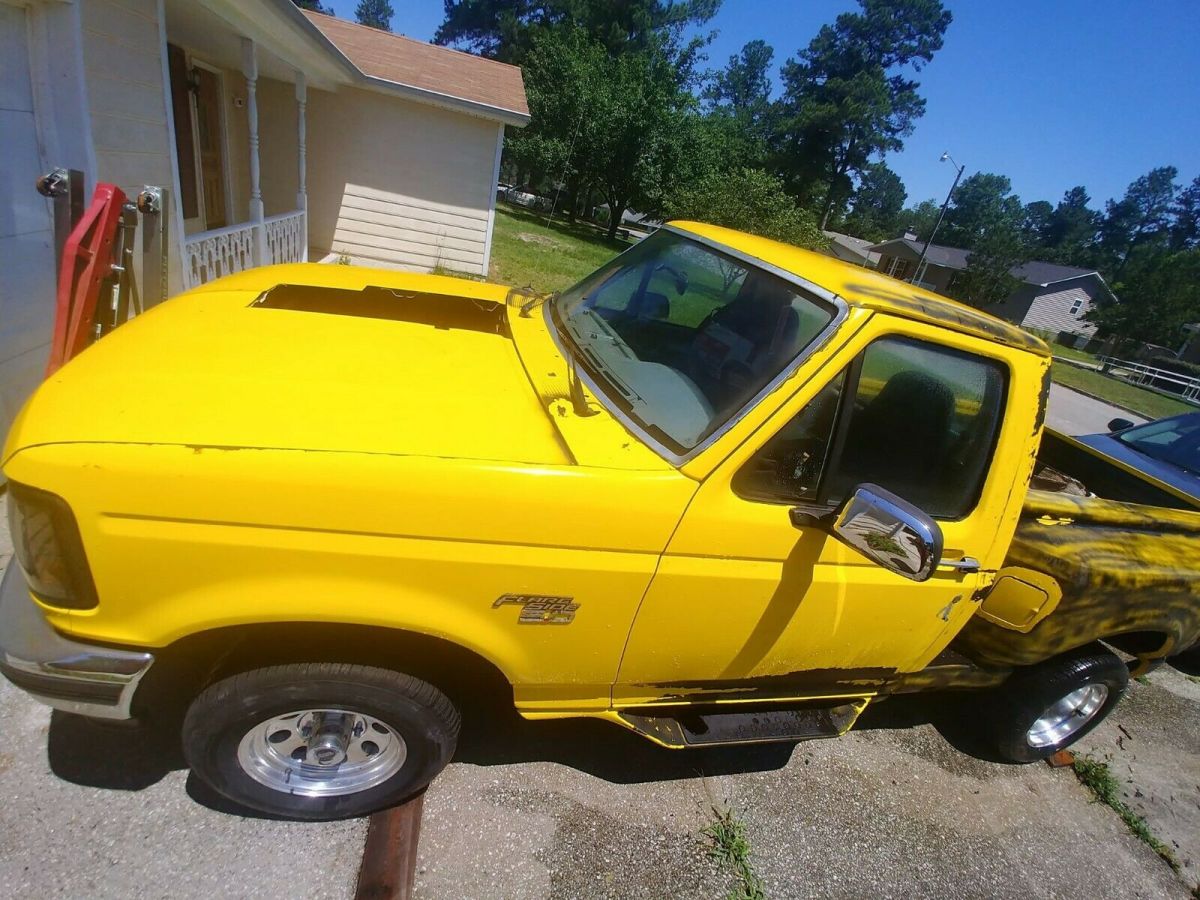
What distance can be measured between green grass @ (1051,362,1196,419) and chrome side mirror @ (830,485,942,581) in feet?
66.7

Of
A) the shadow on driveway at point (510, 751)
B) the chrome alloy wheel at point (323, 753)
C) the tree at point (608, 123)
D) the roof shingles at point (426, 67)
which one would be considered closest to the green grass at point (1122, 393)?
the roof shingles at point (426, 67)

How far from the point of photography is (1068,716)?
3322 mm

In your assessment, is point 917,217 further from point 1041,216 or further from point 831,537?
point 831,537

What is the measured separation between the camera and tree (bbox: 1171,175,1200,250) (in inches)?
3199

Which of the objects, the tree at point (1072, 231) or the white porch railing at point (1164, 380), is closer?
the white porch railing at point (1164, 380)

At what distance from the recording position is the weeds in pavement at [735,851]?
7.64 feet

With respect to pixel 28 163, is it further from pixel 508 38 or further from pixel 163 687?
pixel 508 38

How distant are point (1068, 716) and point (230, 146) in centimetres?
1124

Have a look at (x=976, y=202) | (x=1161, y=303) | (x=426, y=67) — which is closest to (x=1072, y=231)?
(x=976, y=202)

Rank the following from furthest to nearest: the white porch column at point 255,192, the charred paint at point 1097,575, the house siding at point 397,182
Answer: the house siding at point 397,182 → the white porch column at point 255,192 → the charred paint at point 1097,575

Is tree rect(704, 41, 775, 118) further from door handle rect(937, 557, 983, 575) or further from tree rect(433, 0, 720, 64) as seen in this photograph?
door handle rect(937, 557, 983, 575)

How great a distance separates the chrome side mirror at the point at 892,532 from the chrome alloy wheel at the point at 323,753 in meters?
1.57

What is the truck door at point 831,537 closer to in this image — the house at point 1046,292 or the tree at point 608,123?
the tree at point 608,123

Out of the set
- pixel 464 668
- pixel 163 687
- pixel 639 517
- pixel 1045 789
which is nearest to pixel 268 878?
pixel 163 687
